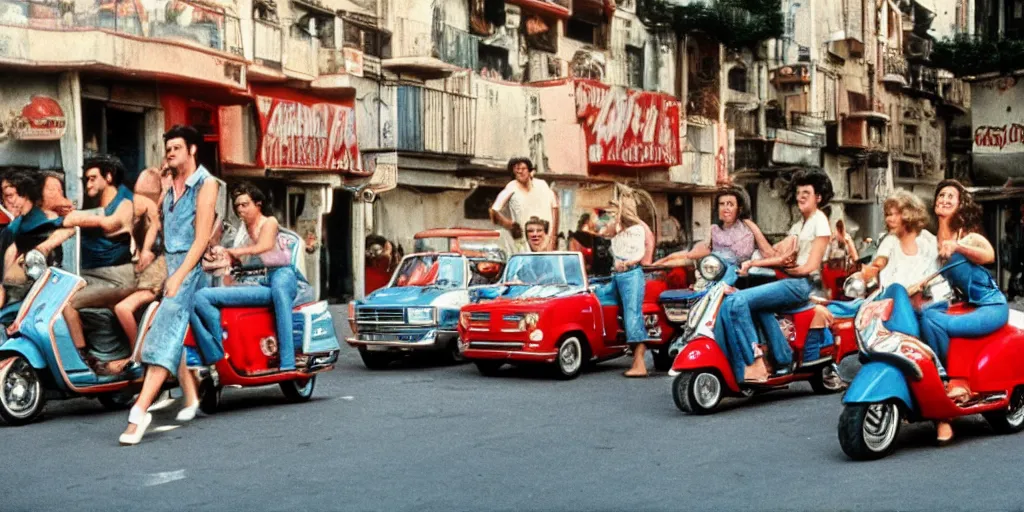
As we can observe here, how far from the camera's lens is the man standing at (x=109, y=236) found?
11.1 meters

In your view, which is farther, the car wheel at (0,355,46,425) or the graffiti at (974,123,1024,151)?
the graffiti at (974,123,1024,151)

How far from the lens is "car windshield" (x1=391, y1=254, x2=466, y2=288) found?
17.6 metres

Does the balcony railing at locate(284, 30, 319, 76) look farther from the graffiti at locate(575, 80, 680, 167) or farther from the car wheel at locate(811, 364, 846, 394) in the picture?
the car wheel at locate(811, 364, 846, 394)

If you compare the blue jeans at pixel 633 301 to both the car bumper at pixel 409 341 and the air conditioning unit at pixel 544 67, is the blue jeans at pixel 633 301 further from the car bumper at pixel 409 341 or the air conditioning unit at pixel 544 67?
the air conditioning unit at pixel 544 67

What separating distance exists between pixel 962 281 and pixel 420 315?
8504 mm

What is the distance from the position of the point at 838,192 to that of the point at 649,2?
16.6 meters

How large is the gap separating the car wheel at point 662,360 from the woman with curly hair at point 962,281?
634 cm

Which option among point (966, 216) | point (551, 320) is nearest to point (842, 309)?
point (551, 320)

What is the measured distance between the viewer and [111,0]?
24.3 meters

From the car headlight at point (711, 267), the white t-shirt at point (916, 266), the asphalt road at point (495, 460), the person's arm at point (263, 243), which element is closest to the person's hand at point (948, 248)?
the white t-shirt at point (916, 266)

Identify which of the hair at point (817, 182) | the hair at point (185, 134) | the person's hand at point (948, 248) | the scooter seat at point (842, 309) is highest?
the hair at point (185, 134)

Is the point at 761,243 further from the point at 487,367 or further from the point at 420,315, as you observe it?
the point at 420,315

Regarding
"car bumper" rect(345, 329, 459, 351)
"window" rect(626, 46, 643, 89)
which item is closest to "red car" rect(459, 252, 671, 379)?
"car bumper" rect(345, 329, 459, 351)

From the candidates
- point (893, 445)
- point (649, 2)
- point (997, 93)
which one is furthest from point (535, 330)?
point (997, 93)
